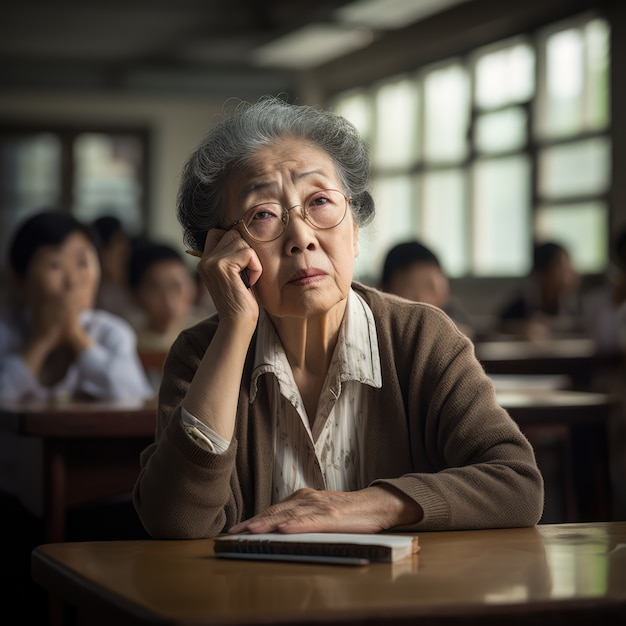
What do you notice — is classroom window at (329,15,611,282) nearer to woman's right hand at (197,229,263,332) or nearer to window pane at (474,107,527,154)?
window pane at (474,107,527,154)

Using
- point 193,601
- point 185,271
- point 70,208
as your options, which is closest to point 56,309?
point 185,271

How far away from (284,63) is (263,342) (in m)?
10.3

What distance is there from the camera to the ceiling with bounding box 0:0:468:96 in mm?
10156

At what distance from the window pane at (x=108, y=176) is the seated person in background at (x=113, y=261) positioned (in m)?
6.32

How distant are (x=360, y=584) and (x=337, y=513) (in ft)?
1.07

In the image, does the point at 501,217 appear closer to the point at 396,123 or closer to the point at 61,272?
the point at 396,123

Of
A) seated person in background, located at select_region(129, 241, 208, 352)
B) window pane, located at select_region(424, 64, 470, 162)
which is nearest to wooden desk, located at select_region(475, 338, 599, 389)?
seated person in background, located at select_region(129, 241, 208, 352)

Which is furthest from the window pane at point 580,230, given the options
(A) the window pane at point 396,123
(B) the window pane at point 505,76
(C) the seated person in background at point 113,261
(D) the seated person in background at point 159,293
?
(D) the seated person in background at point 159,293

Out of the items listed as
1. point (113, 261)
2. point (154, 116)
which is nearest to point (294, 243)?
point (113, 261)

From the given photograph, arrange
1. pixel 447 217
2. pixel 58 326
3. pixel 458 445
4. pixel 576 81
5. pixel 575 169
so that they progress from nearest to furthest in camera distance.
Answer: pixel 458 445 → pixel 58 326 → pixel 576 81 → pixel 575 169 → pixel 447 217

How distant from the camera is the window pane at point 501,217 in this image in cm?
942

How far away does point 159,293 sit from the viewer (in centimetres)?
488

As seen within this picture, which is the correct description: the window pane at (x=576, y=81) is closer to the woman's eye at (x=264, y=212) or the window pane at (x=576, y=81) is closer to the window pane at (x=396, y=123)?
the window pane at (x=396, y=123)

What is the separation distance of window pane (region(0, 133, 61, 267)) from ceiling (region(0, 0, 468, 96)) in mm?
694
